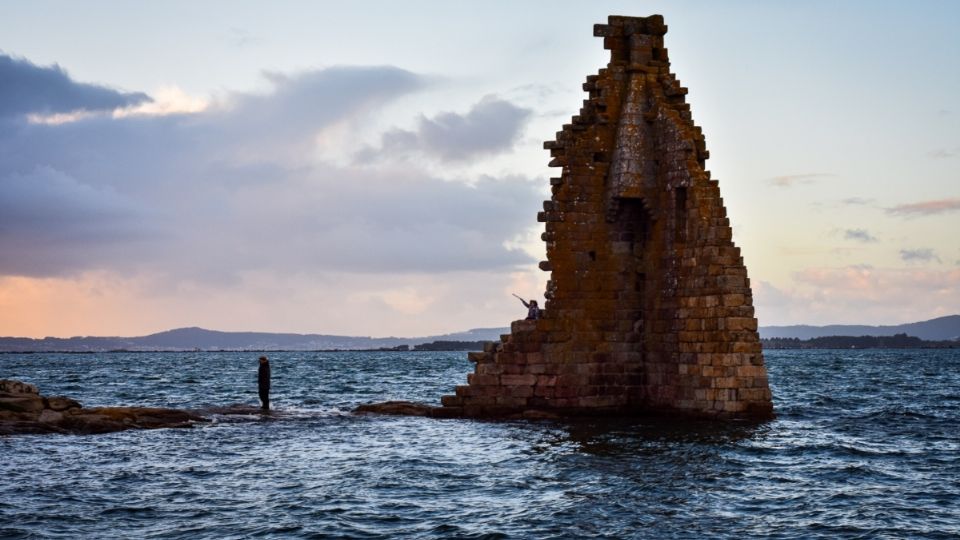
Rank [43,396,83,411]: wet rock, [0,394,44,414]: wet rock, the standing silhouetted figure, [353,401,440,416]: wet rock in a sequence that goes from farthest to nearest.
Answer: the standing silhouetted figure
[353,401,440,416]: wet rock
[43,396,83,411]: wet rock
[0,394,44,414]: wet rock

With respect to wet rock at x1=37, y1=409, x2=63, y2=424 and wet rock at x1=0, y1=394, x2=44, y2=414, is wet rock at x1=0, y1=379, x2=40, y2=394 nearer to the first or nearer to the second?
wet rock at x1=0, y1=394, x2=44, y2=414

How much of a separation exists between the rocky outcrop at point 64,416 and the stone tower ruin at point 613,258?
749cm

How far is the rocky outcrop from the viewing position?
29766 mm

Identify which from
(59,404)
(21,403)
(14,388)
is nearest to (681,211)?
(59,404)

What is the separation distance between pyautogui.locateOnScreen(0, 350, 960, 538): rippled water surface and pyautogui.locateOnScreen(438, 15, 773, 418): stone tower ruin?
1393 mm

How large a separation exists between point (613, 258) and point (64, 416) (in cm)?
1463

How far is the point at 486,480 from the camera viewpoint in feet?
72.9

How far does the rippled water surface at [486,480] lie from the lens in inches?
706

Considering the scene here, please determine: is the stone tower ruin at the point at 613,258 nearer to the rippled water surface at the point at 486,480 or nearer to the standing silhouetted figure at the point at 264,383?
the rippled water surface at the point at 486,480

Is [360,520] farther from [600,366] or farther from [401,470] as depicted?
[600,366]

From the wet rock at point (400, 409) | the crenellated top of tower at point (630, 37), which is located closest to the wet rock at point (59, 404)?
the wet rock at point (400, 409)

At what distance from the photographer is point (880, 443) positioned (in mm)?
28156

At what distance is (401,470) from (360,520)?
493 cm

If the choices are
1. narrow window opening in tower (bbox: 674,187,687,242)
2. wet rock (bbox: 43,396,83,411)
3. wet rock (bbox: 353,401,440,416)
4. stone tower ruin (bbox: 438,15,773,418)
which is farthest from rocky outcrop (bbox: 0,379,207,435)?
narrow window opening in tower (bbox: 674,187,687,242)
